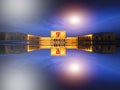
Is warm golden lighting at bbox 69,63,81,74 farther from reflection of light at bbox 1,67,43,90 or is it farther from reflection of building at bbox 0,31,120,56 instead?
reflection of building at bbox 0,31,120,56

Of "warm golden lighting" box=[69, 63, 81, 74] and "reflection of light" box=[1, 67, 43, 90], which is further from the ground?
"warm golden lighting" box=[69, 63, 81, 74]

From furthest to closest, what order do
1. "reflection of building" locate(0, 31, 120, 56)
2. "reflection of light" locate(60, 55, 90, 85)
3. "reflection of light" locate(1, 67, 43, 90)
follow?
"reflection of building" locate(0, 31, 120, 56) < "reflection of light" locate(60, 55, 90, 85) < "reflection of light" locate(1, 67, 43, 90)

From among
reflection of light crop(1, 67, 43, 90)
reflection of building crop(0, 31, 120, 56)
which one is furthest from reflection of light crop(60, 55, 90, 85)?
reflection of building crop(0, 31, 120, 56)

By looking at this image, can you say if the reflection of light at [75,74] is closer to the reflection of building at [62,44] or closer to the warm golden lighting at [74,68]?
the warm golden lighting at [74,68]

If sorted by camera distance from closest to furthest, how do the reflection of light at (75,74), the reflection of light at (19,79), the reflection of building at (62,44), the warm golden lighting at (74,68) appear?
the reflection of light at (19,79), the reflection of light at (75,74), the warm golden lighting at (74,68), the reflection of building at (62,44)

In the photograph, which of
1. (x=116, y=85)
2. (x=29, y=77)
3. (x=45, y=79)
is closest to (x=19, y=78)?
(x=29, y=77)

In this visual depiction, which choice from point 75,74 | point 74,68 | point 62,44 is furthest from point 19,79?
point 62,44

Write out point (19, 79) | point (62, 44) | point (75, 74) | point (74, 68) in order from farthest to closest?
point (62, 44)
point (74, 68)
point (75, 74)
point (19, 79)

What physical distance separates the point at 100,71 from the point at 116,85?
635 mm

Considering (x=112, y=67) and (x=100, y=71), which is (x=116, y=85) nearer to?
(x=100, y=71)

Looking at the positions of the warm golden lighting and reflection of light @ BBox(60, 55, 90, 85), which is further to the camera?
the warm golden lighting

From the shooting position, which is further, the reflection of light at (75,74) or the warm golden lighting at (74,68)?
the warm golden lighting at (74,68)

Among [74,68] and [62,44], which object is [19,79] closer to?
[74,68]

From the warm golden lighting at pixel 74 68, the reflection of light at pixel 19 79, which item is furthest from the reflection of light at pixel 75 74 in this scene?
the reflection of light at pixel 19 79
